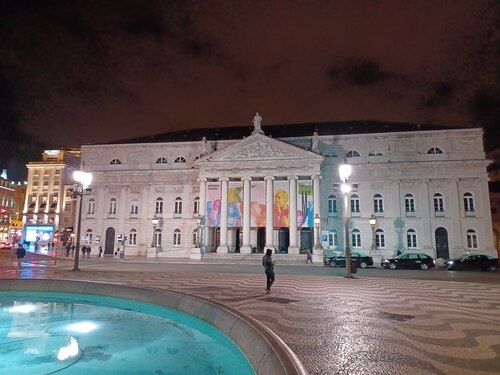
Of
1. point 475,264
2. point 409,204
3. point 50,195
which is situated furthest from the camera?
point 50,195

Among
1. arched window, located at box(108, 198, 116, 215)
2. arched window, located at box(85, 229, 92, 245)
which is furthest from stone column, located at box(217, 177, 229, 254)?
arched window, located at box(85, 229, 92, 245)

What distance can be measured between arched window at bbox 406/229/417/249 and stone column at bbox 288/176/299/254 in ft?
44.2

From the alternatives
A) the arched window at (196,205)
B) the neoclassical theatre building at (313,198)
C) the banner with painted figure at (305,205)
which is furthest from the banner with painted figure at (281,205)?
the arched window at (196,205)

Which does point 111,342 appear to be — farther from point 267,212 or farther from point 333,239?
point 333,239

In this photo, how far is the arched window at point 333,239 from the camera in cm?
4416

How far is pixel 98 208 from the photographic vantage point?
168ft

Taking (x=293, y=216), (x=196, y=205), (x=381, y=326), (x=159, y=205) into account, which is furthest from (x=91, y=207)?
(x=381, y=326)

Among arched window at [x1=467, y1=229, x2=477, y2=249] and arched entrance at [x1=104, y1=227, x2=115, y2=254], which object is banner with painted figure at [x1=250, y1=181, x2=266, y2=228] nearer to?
arched entrance at [x1=104, y1=227, x2=115, y2=254]

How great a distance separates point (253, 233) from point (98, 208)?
888 inches

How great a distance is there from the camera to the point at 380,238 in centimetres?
4353

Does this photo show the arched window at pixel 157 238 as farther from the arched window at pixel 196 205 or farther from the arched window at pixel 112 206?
the arched window at pixel 112 206

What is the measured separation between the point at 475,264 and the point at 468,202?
14.8 m

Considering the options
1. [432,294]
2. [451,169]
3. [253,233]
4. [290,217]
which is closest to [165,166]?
[253,233]

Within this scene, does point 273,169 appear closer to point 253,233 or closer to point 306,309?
point 253,233
